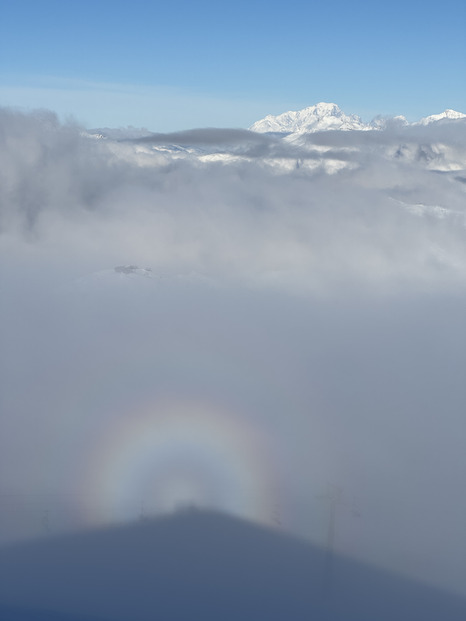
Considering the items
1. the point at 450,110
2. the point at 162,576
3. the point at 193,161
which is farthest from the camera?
the point at 450,110

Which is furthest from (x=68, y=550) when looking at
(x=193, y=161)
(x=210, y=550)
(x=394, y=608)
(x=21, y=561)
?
(x=193, y=161)

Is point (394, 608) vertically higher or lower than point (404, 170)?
lower

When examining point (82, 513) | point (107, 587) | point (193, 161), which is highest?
point (193, 161)

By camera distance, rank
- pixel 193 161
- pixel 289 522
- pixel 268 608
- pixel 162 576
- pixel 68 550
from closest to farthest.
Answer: pixel 268 608 → pixel 162 576 → pixel 68 550 → pixel 289 522 → pixel 193 161

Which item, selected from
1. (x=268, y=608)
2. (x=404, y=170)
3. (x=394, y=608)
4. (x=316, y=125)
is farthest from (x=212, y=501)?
(x=316, y=125)

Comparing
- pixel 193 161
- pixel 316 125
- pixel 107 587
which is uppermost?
pixel 316 125

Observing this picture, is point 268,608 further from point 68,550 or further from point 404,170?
point 404,170

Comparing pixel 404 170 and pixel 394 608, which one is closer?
pixel 394 608

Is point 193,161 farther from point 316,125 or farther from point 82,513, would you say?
point 316,125

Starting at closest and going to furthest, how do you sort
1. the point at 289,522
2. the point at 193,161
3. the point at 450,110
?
the point at 289,522, the point at 193,161, the point at 450,110
